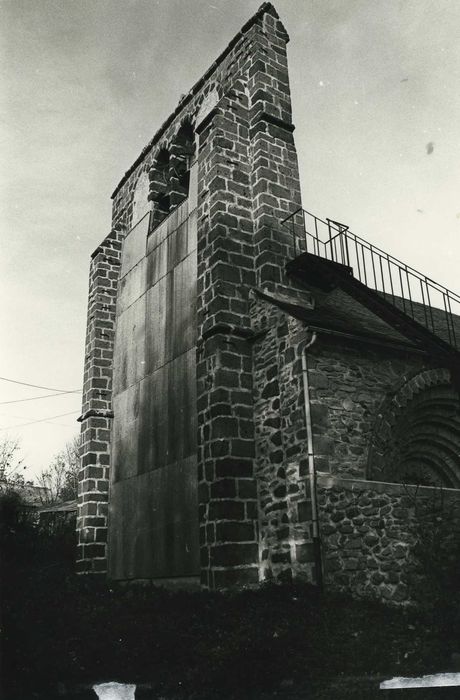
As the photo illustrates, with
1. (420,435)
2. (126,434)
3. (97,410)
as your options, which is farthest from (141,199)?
(420,435)

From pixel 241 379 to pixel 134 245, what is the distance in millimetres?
5290

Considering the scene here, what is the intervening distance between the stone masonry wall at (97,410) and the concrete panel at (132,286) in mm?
280

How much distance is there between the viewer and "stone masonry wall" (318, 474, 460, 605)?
7598mm

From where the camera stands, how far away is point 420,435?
32.6 feet

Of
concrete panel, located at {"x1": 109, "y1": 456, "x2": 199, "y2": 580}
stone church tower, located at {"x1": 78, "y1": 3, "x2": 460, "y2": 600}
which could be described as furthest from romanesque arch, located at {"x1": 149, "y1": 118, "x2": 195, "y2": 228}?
concrete panel, located at {"x1": 109, "y1": 456, "x2": 199, "y2": 580}

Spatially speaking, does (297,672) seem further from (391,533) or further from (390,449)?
(390,449)

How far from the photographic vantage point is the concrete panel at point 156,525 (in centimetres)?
905

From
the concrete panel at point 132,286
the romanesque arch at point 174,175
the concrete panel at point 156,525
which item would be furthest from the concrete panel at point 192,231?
the concrete panel at point 156,525

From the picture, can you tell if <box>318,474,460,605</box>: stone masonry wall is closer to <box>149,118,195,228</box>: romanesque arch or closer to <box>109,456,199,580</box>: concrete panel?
<box>109,456,199,580</box>: concrete panel

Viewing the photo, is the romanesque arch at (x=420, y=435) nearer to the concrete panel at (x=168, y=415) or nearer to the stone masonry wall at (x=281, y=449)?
the stone masonry wall at (x=281, y=449)

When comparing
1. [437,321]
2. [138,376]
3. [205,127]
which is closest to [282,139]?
[205,127]

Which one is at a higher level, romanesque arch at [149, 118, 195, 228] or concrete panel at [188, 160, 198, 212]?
romanesque arch at [149, 118, 195, 228]

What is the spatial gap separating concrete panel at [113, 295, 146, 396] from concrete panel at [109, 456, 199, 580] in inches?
77.8

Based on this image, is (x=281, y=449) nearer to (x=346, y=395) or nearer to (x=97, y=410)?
(x=346, y=395)
